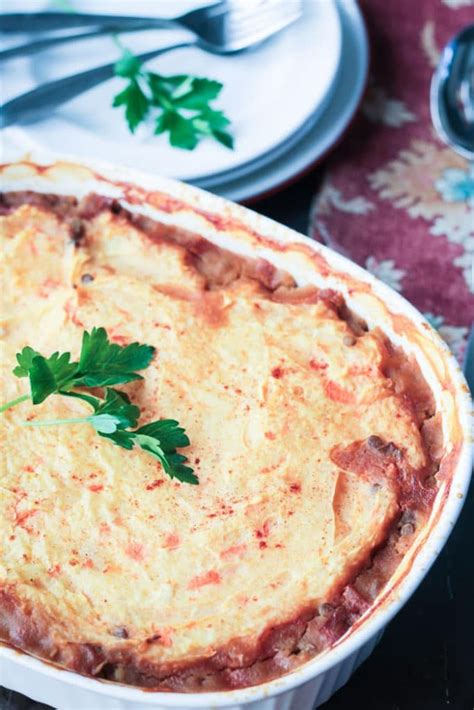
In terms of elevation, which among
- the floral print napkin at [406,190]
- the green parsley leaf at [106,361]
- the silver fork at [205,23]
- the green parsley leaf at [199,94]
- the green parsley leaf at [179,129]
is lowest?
the floral print napkin at [406,190]

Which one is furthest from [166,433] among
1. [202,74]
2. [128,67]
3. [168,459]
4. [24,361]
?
[202,74]

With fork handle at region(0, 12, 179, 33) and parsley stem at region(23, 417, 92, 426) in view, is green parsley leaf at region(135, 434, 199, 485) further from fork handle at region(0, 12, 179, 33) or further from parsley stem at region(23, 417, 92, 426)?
fork handle at region(0, 12, 179, 33)

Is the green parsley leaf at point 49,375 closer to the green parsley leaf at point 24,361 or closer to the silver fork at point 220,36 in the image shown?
the green parsley leaf at point 24,361

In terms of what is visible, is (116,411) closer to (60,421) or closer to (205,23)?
(60,421)

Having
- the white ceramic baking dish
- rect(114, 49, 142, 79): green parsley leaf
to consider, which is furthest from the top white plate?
the white ceramic baking dish

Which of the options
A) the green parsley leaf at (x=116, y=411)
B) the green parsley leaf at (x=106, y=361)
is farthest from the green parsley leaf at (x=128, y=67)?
the green parsley leaf at (x=116, y=411)
